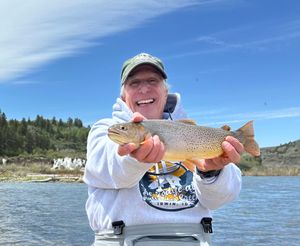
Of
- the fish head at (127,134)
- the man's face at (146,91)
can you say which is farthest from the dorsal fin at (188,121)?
the fish head at (127,134)

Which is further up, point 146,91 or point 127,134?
point 146,91

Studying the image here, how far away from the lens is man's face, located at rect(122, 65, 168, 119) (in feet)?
13.6

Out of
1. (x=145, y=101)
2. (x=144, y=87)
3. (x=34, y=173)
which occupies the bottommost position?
(x=145, y=101)

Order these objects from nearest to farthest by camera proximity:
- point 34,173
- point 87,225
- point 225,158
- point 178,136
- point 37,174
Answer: point 178,136 < point 225,158 < point 87,225 < point 37,174 < point 34,173

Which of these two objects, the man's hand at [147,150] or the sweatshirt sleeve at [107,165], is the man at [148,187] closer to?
the sweatshirt sleeve at [107,165]

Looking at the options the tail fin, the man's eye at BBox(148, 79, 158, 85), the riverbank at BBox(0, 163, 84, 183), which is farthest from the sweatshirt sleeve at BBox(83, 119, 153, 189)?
the riverbank at BBox(0, 163, 84, 183)

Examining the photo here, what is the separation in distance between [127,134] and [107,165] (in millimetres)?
589

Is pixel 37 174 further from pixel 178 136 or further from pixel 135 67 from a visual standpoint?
pixel 178 136

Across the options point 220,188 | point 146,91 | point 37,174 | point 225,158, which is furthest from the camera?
point 37,174

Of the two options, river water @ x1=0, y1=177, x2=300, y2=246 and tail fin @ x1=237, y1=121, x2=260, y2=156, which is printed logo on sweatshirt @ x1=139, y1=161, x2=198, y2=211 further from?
river water @ x1=0, y1=177, x2=300, y2=246

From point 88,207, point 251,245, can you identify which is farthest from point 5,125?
point 88,207

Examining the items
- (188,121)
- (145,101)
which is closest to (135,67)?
(145,101)

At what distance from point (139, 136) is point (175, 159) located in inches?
15.5

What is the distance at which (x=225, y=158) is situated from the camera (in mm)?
3777
